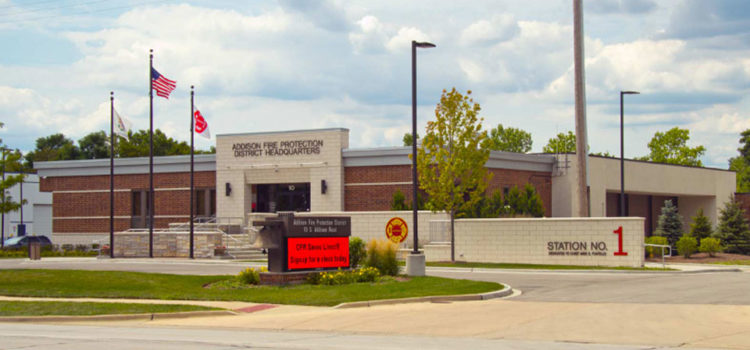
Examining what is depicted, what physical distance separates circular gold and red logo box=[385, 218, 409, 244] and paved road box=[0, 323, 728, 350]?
963 inches

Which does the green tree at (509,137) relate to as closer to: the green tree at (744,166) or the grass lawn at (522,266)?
the green tree at (744,166)

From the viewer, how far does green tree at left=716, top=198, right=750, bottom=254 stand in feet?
147

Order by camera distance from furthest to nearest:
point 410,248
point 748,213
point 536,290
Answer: point 748,213 → point 410,248 → point 536,290

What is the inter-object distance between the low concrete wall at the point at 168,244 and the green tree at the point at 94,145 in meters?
76.6

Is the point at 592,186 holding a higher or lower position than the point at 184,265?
higher

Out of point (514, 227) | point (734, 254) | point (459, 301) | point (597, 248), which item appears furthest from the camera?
point (734, 254)

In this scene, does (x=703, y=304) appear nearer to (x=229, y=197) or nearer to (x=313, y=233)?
(x=313, y=233)

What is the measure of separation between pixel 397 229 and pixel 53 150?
9663 centimetres

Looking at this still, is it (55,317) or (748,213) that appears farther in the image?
(748,213)

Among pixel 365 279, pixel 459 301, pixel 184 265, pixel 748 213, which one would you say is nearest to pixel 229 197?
pixel 184 265

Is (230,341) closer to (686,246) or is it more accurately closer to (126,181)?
(686,246)

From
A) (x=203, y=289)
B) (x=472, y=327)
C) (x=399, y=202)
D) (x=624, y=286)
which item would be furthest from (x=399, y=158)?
(x=472, y=327)

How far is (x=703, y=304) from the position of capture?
58.7 ft

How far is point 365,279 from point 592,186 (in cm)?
2852
